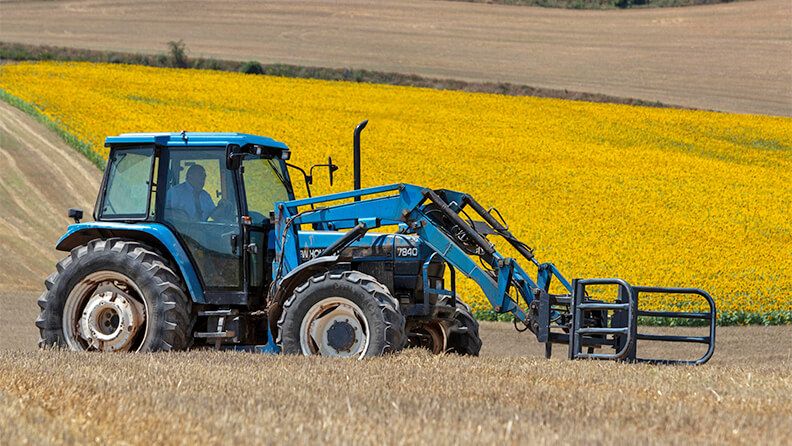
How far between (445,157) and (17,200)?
1129 cm

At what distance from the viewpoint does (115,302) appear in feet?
38.7

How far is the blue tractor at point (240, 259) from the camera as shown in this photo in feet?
37.6

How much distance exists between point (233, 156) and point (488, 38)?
4799cm

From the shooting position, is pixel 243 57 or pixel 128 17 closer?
pixel 243 57

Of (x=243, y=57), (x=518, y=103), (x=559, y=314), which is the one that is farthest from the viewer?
(x=243, y=57)

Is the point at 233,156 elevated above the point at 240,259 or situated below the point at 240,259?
above

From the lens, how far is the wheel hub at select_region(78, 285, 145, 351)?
11711 mm

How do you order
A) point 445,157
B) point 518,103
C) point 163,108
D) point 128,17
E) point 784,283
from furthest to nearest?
point 128,17 → point 518,103 → point 163,108 → point 445,157 → point 784,283

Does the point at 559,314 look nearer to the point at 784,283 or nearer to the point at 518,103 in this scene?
the point at 784,283

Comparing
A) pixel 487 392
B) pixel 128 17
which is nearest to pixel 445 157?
pixel 487 392

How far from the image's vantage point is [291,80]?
44.8 m

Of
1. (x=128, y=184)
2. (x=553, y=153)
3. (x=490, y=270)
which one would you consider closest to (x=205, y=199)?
(x=128, y=184)

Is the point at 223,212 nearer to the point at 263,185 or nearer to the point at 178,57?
the point at 263,185

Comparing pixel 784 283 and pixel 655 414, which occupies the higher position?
pixel 784 283
